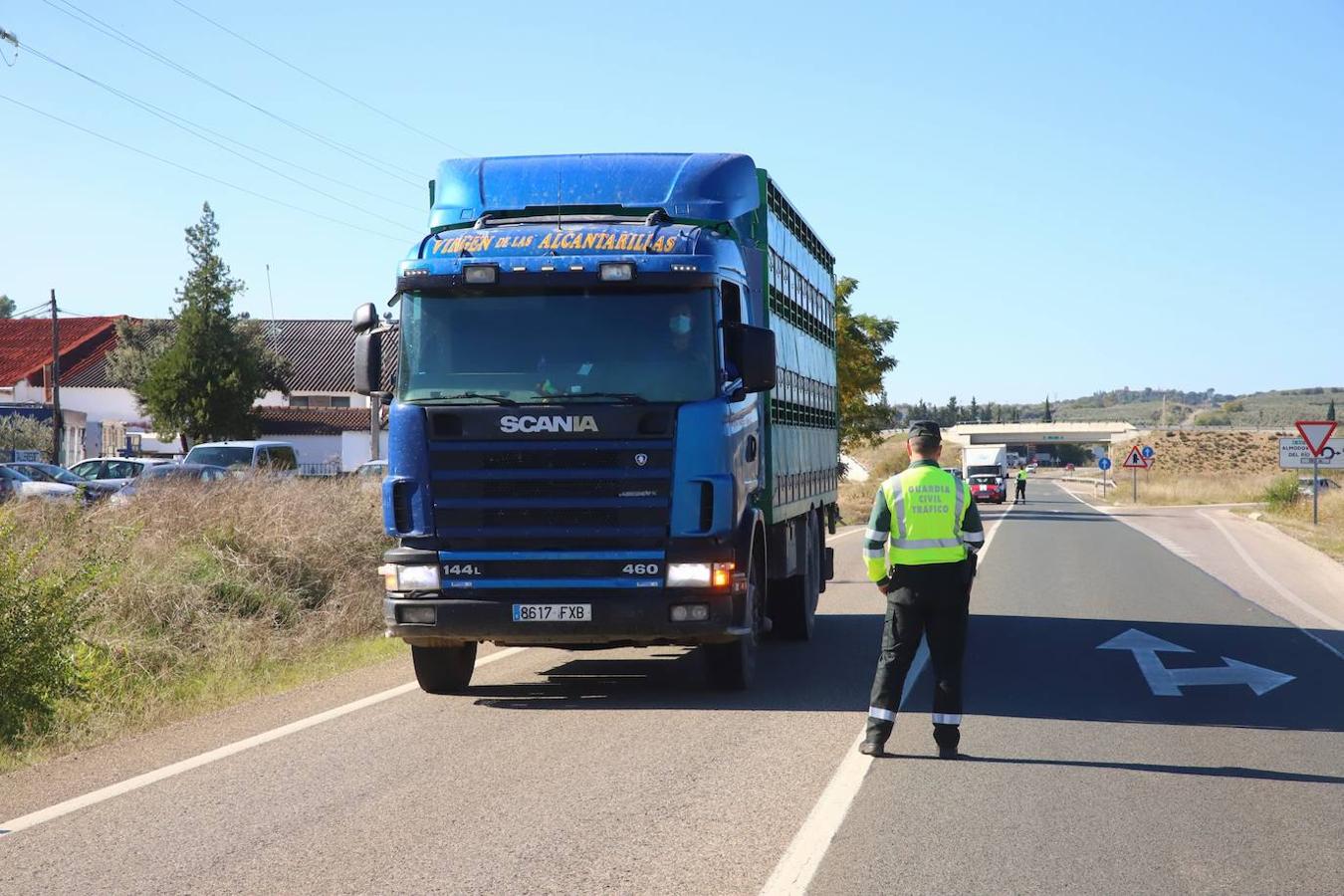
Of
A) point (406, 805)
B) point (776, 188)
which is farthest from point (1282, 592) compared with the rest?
point (406, 805)

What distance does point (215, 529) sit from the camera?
16.5 metres

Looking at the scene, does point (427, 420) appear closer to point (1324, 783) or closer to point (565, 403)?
point (565, 403)

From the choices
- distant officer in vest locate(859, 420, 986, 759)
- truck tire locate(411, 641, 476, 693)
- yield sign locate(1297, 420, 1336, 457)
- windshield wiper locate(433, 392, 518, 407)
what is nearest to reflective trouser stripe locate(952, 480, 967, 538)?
distant officer in vest locate(859, 420, 986, 759)

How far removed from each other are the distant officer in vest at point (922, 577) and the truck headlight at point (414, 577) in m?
2.96

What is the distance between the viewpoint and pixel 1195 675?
12.0m

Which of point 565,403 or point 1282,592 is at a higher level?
point 565,403

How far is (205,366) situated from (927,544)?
45163 mm

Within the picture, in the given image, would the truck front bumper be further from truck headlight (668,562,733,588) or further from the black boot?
the black boot

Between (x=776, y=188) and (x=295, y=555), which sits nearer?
(x=776, y=188)

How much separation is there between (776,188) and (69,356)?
64.9m

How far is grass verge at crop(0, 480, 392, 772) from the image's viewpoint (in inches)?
414

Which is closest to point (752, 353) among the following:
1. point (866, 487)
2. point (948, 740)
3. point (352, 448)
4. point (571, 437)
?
point (571, 437)

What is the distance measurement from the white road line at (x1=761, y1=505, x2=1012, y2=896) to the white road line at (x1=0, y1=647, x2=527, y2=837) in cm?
339

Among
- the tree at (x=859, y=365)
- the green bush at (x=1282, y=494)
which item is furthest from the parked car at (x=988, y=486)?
the tree at (x=859, y=365)
